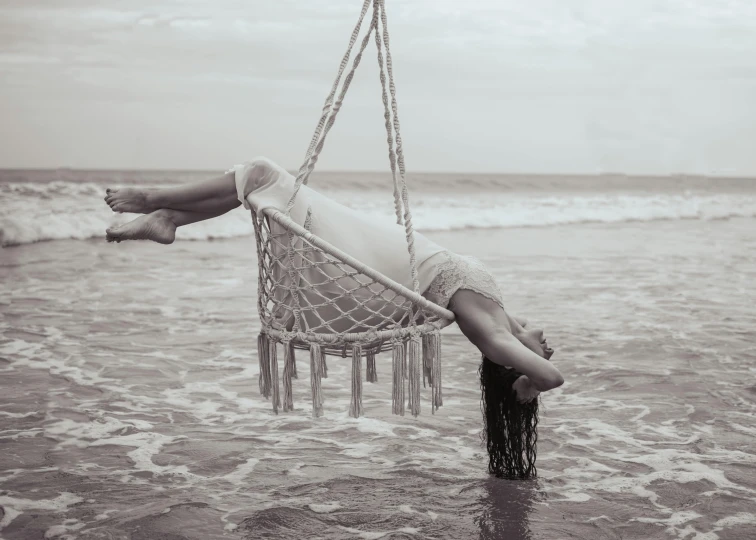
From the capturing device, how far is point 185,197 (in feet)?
7.48

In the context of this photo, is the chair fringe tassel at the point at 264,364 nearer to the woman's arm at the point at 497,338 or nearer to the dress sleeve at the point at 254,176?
the dress sleeve at the point at 254,176

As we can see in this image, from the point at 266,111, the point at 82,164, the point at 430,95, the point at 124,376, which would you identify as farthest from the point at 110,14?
the point at 124,376

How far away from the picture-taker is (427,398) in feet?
10.3

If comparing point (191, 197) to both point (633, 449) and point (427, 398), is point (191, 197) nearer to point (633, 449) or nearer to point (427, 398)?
point (427, 398)

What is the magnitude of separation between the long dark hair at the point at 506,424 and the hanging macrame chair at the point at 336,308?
0.54ft

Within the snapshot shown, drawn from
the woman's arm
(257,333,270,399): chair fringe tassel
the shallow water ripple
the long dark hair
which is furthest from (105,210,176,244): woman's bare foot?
the long dark hair

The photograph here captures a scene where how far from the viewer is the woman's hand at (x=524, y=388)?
2078 mm

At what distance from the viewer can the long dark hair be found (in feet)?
7.06

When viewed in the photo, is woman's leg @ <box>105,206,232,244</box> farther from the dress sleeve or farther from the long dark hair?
the long dark hair

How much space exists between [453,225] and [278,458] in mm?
9091

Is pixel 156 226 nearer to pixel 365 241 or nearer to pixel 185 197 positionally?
pixel 185 197

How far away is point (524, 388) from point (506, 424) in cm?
15

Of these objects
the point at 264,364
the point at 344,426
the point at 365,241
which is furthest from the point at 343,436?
the point at 365,241

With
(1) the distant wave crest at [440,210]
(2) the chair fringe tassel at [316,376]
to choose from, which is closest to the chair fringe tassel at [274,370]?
(2) the chair fringe tassel at [316,376]
